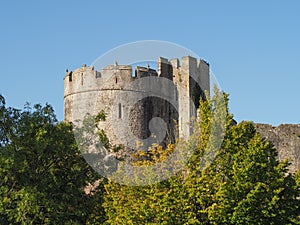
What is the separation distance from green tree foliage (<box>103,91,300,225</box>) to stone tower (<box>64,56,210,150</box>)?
12568mm

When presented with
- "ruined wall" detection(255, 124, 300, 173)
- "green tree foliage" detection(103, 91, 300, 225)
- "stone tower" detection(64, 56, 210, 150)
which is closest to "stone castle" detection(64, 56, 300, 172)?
"stone tower" detection(64, 56, 210, 150)

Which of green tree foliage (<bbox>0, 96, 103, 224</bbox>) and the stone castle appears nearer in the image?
green tree foliage (<bbox>0, 96, 103, 224</bbox>)

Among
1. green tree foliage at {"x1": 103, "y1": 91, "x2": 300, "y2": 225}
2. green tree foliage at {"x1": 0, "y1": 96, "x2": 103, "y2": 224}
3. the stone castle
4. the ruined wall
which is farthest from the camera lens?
the stone castle

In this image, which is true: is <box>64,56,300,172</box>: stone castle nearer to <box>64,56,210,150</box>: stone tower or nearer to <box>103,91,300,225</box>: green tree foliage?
<box>64,56,210,150</box>: stone tower

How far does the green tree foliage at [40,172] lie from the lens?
25750 mm

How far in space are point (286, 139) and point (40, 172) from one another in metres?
10.9

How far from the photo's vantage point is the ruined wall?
28.0 m

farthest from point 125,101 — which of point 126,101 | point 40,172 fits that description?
point 40,172

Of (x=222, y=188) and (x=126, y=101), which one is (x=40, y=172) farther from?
(x=126, y=101)

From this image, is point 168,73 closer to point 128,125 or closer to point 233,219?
point 128,125

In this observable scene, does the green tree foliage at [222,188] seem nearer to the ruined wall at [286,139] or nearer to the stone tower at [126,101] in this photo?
the ruined wall at [286,139]

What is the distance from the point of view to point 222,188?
846 inches

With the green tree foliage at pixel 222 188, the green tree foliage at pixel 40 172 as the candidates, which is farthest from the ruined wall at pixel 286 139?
the green tree foliage at pixel 40 172

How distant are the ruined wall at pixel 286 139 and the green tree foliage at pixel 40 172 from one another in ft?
26.0
